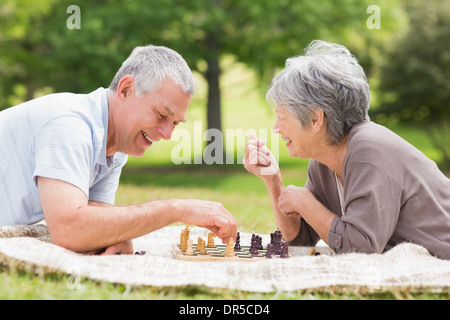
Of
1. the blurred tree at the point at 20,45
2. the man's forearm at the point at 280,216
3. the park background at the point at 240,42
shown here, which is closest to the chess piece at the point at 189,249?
the man's forearm at the point at 280,216

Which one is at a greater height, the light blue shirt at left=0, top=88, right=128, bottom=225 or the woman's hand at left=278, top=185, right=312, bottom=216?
the light blue shirt at left=0, top=88, right=128, bottom=225

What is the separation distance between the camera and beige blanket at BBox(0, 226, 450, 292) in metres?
3.53

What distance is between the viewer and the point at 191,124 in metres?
29.0

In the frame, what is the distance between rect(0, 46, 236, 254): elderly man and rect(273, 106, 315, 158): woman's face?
75 centimetres

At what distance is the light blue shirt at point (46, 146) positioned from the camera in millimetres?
3887

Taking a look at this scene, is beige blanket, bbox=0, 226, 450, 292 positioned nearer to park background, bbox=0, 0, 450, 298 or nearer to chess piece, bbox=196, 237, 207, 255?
chess piece, bbox=196, 237, 207, 255

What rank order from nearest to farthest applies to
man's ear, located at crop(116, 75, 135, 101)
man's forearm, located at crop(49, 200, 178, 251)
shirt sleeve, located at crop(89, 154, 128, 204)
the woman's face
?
man's forearm, located at crop(49, 200, 178, 251)
man's ear, located at crop(116, 75, 135, 101)
the woman's face
shirt sleeve, located at crop(89, 154, 128, 204)

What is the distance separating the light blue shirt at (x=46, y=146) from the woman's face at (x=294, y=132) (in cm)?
134

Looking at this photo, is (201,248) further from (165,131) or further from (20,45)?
(20,45)

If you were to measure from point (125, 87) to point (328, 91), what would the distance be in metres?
1.51

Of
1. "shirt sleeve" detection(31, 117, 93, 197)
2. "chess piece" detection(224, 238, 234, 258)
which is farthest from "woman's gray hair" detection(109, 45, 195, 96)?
"chess piece" detection(224, 238, 234, 258)

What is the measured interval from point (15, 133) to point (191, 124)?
24.8 metres

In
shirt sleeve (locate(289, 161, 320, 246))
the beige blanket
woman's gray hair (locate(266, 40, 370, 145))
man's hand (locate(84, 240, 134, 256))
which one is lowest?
shirt sleeve (locate(289, 161, 320, 246))
